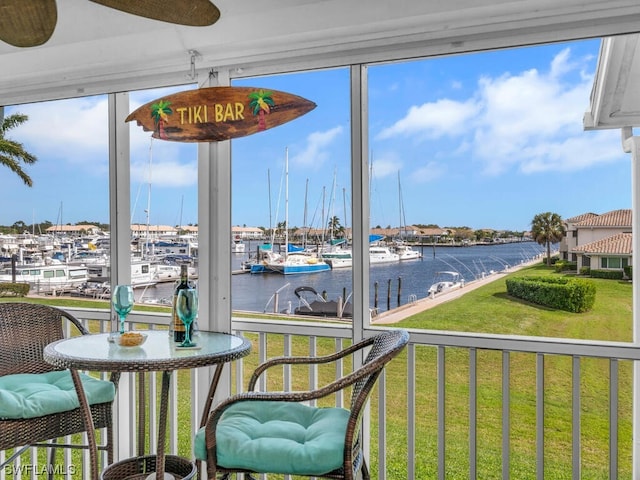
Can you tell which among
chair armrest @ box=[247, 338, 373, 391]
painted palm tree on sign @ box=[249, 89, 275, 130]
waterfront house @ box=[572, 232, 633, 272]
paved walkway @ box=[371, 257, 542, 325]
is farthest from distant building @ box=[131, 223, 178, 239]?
waterfront house @ box=[572, 232, 633, 272]

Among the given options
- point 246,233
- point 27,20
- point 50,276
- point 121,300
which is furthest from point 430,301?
point 50,276

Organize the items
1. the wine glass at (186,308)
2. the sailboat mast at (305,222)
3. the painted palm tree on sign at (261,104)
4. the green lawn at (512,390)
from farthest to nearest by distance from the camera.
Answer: the green lawn at (512,390) → the sailboat mast at (305,222) → the painted palm tree on sign at (261,104) → the wine glass at (186,308)

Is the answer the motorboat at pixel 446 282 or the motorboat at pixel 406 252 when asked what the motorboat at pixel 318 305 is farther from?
the motorboat at pixel 446 282

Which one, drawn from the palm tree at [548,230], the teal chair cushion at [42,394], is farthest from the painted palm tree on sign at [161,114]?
the palm tree at [548,230]

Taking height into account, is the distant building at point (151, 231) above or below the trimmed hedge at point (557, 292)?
above

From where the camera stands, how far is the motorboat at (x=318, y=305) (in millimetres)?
2534

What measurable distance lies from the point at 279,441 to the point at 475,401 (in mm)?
1053

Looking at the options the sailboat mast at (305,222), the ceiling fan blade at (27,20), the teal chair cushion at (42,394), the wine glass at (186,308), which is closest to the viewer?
the ceiling fan blade at (27,20)

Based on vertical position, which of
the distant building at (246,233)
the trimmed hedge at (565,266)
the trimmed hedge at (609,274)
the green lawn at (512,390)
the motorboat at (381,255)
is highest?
the distant building at (246,233)

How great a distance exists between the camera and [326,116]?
8.68 ft

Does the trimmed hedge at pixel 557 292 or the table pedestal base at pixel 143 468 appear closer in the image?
the table pedestal base at pixel 143 468

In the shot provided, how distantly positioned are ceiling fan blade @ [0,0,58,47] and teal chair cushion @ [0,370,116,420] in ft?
4.49

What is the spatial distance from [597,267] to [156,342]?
7.10 ft

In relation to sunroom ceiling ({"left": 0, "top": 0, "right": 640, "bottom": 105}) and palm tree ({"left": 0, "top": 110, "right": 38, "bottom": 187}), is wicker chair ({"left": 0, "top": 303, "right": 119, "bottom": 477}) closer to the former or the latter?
palm tree ({"left": 0, "top": 110, "right": 38, "bottom": 187})
